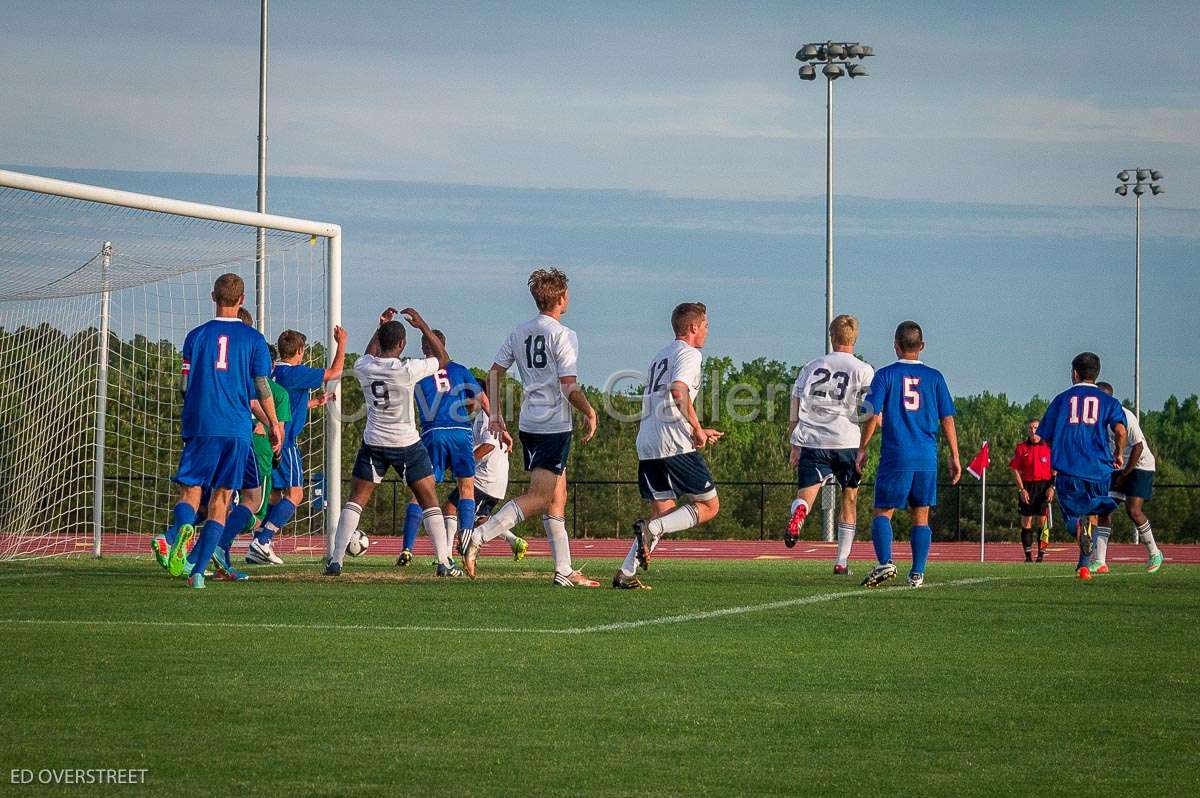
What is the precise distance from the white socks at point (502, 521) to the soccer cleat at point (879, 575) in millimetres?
2778

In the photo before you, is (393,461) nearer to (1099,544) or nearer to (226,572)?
(226,572)

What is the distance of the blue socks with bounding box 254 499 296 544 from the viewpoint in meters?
14.8

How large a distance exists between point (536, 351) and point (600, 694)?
5476mm

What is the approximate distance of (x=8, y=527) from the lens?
56.1 feet

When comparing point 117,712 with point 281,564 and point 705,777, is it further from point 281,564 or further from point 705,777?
point 281,564

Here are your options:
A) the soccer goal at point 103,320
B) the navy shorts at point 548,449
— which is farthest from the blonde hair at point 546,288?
the soccer goal at point 103,320

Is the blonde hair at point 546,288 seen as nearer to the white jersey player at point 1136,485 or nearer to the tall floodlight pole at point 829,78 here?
the white jersey player at point 1136,485

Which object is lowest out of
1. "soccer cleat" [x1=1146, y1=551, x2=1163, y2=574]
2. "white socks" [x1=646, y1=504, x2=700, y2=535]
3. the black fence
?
the black fence

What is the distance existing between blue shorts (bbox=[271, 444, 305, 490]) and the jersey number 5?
429cm

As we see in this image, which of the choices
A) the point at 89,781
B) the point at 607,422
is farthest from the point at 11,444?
the point at 607,422

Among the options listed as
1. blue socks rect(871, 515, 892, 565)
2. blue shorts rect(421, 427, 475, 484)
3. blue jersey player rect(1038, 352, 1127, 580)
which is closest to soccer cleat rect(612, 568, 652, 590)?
blue socks rect(871, 515, 892, 565)

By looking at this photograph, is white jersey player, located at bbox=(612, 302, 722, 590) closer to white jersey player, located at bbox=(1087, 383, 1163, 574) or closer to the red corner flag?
white jersey player, located at bbox=(1087, 383, 1163, 574)

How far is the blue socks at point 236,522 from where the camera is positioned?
12.3 metres

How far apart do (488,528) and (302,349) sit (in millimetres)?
3385
